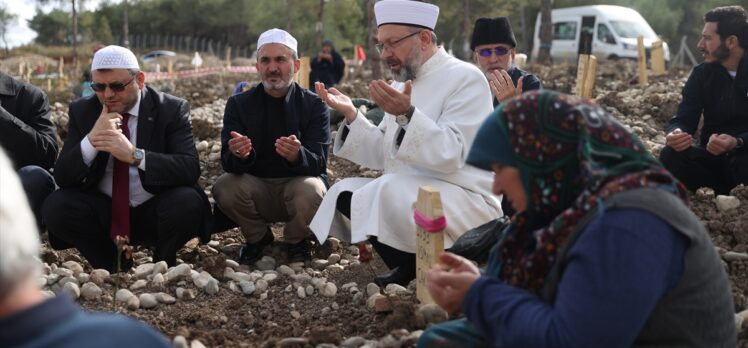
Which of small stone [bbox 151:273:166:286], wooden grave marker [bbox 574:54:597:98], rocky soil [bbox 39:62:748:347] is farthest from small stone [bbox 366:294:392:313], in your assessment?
wooden grave marker [bbox 574:54:597:98]

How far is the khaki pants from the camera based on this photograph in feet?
18.3

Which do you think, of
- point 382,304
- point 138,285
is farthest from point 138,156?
point 382,304

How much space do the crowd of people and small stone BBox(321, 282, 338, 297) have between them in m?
0.32

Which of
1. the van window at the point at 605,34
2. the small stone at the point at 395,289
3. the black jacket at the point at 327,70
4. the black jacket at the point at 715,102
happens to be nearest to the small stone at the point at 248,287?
the small stone at the point at 395,289

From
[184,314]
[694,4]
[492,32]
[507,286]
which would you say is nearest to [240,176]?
[184,314]

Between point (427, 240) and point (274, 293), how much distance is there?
1.31 m

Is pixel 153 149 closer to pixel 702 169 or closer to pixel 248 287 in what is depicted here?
pixel 248 287

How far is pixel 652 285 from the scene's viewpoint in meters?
2.24

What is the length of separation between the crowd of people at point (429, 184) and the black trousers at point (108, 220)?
0.04 feet

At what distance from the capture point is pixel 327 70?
15945mm

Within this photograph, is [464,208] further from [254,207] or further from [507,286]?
[507,286]

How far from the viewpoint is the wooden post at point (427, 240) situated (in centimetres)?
376

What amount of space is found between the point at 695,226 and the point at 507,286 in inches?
21.2

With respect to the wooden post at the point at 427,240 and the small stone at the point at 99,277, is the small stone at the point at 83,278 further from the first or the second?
the wooden post at the point at 427,240
